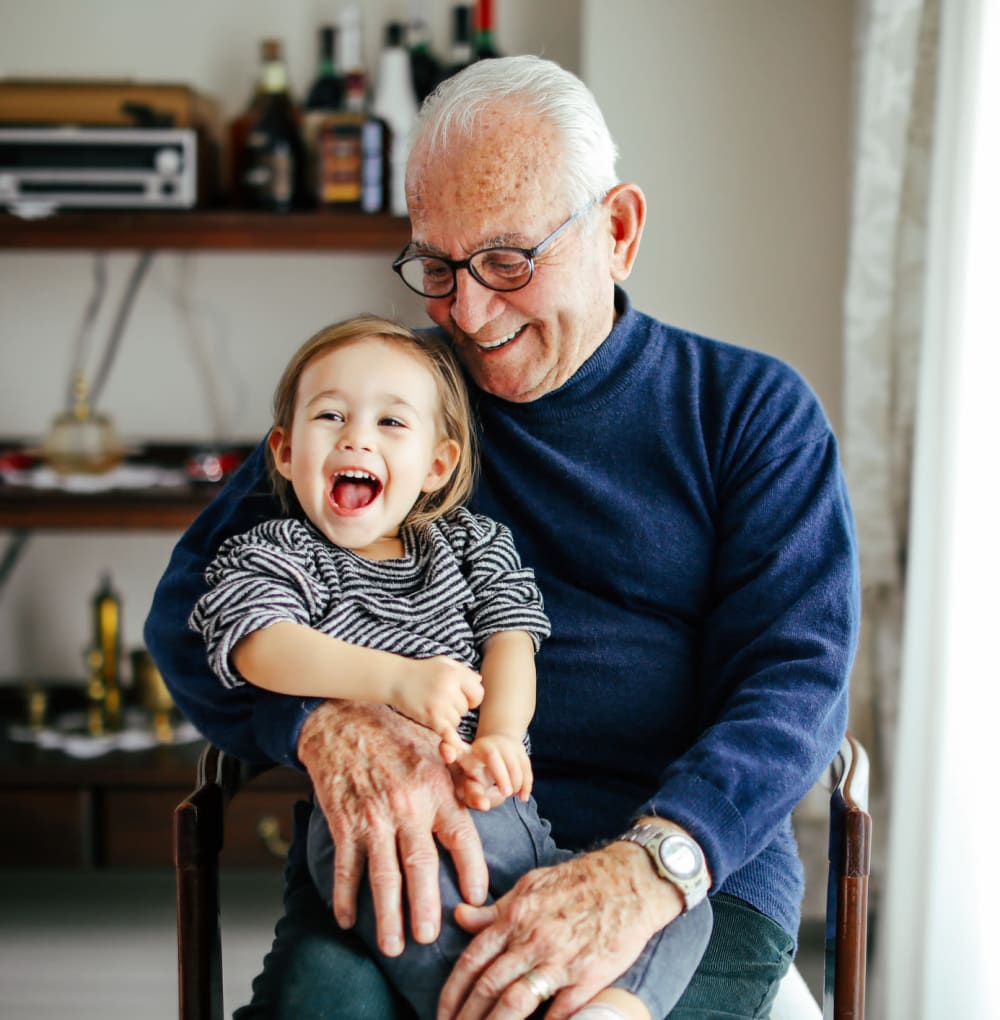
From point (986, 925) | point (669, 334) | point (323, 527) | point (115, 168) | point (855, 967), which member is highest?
point (115, 168)

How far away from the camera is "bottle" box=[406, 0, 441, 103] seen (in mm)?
2969

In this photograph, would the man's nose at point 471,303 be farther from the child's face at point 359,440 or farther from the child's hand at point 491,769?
the child's hand at point 491,769

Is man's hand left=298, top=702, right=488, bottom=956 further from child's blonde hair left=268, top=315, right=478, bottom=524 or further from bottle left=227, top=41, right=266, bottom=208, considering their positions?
bottle left=227, top=41, right=266, bottom=208

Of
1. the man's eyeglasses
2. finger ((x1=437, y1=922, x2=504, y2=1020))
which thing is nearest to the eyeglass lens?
the man's eyeglasses

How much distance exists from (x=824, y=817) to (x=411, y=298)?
1.66 m

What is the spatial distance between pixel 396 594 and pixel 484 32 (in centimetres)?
204

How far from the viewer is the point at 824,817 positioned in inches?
106

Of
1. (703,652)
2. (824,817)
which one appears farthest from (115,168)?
(824,817)

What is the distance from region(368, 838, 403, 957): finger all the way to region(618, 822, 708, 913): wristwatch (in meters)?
0.23

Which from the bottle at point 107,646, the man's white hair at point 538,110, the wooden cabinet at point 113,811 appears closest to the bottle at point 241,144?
the bottle at point 107,646

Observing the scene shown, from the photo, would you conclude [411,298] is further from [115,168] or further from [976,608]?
[976,608]

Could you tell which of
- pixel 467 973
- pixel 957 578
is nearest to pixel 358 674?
pixel 467 973

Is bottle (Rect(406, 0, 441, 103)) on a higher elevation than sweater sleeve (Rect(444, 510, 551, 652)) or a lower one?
higher

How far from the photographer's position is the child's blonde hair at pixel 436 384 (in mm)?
1360
